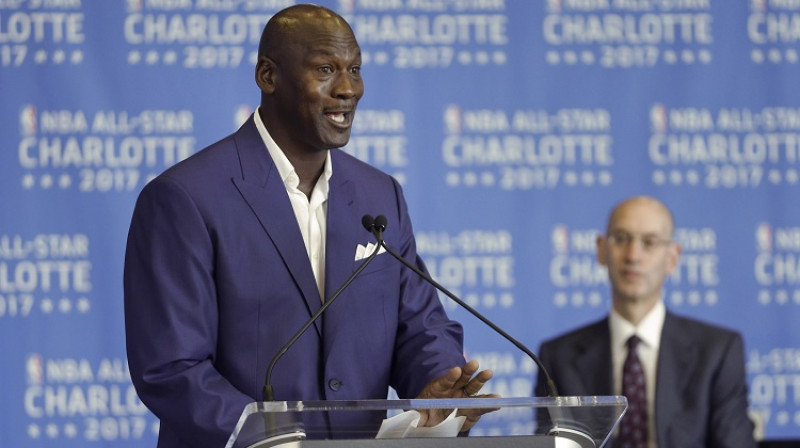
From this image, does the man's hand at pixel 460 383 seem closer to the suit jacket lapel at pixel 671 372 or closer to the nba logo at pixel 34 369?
the suit jacket lapel at pixel 671 372

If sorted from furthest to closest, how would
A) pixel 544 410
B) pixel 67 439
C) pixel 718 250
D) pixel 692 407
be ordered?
pixel 718 250, pixel 67 439, pixel 692 407, pixel 544 410

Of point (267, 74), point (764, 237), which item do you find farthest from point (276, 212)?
point (764, 237)

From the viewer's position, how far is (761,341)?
5289mm

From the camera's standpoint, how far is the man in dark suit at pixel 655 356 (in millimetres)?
4488

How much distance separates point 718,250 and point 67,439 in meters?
2.77

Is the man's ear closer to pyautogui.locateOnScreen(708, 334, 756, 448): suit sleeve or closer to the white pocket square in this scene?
the white pocket square

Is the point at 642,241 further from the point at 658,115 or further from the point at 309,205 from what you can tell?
the point at 309,205

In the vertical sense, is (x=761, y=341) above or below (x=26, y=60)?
below

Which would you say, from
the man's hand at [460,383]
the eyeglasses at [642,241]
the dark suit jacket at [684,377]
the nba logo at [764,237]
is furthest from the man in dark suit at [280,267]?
the nba logo at [764,237]

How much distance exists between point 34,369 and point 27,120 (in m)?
0.99

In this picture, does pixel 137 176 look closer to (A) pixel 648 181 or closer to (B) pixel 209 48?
(B) pixel 209 48

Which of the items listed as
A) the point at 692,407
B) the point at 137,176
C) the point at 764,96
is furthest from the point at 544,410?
the point at 764,96

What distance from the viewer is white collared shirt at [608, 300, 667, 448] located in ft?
15.0

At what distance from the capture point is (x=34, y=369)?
4.96 metres
